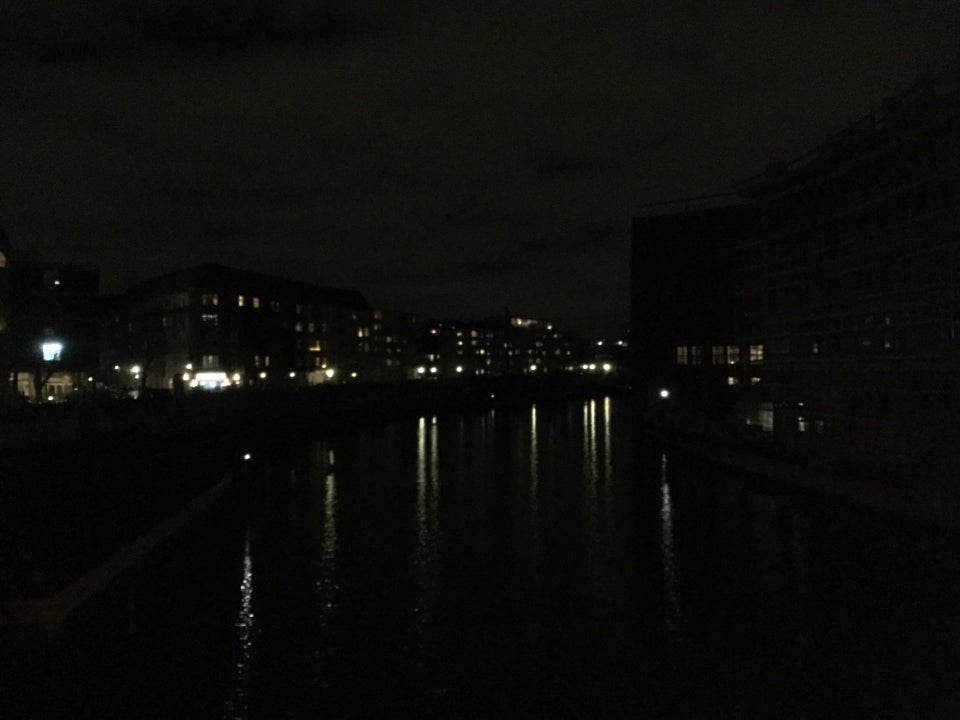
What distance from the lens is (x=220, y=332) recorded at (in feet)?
216

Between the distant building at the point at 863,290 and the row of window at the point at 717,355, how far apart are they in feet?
9.67

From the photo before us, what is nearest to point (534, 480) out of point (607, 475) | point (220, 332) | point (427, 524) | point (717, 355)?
point (607, 475)

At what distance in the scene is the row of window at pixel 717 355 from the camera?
4431 cm

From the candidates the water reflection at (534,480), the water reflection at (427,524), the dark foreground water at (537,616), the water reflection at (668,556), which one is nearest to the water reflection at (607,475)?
the dark foreground water at (537,616)

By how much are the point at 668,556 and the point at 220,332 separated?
53664mm

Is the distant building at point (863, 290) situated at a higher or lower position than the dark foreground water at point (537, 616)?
higher

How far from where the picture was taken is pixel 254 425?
143 feet

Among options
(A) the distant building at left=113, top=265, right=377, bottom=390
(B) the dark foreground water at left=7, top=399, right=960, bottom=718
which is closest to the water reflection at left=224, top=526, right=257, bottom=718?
(B) the dark foreground water at left=7, top=399, right=960, bottom=718

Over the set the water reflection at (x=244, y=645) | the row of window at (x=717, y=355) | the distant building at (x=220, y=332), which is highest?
the distant building at (x=220, y=332)

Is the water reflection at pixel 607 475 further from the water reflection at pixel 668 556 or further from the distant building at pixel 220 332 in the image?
the distant building at pixel 220 332

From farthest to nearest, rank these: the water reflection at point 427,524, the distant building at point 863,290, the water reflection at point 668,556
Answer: the distant building at point 863,290 < the water reflection at point 427,524 < the water reflection at point 668,556

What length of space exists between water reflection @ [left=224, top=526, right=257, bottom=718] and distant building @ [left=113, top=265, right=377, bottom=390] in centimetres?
4391

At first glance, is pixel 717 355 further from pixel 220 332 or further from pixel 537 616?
pixel 220 332

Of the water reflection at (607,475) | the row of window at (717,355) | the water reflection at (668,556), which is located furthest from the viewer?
the row of window at (717,355)
